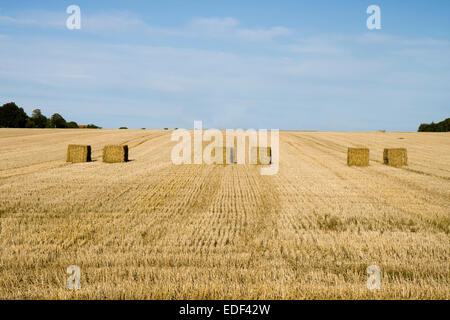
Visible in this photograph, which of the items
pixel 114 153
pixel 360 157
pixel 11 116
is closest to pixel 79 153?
pixel 114 153

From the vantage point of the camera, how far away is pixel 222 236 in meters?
8.68

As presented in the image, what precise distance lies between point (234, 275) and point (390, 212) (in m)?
6.41

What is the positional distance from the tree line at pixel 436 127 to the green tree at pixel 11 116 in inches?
3445

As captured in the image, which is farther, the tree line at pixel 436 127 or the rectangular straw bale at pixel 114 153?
the tree line at pixel 436 127

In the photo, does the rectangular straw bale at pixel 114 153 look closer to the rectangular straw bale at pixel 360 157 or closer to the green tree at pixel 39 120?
the rectangular straw bale at pixel 360 157

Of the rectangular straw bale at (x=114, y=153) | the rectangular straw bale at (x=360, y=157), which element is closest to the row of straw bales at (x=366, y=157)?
the rectangular straw bale at (x=360, y=157)

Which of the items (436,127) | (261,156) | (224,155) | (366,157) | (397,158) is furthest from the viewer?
(436,127)

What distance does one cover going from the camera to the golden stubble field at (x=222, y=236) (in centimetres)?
575

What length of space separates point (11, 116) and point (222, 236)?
9688cm

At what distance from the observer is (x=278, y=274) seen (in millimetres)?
6324

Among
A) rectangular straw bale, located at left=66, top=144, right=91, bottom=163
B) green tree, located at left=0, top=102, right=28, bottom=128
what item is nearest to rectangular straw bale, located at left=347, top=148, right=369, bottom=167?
rectangular straw bale, located at left=66, top=144, right=91, bottom=163

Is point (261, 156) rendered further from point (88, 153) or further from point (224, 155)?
point (88, 153)

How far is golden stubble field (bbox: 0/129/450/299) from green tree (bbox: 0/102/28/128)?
85244 millimetres
